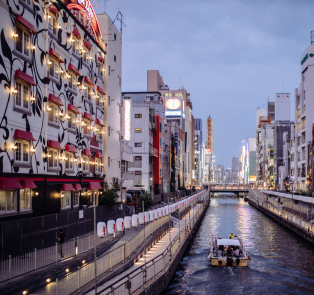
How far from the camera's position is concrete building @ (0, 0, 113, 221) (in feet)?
76.4

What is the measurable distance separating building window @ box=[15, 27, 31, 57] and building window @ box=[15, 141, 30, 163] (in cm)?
587

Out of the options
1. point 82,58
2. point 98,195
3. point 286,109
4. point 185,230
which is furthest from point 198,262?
point 286,109

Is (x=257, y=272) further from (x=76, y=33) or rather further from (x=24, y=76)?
(x=76, y=33)

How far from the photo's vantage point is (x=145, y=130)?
252ft

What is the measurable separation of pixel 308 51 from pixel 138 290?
264 feet

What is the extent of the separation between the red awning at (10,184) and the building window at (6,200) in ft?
2.43

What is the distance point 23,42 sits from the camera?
2466cm

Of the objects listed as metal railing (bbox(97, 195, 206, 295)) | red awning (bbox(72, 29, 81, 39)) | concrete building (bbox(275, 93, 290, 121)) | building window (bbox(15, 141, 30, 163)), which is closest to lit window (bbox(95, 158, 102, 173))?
red awning (bbox(72, 29, 81, 39))

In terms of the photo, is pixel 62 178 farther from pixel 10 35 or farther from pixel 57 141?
pixel 10 35

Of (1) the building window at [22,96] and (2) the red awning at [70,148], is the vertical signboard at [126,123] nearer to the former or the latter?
(2) the red awning at [70,148]

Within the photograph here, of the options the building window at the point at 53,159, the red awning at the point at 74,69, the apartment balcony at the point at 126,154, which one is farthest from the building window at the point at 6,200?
the apartment balcony at the point at 126,154

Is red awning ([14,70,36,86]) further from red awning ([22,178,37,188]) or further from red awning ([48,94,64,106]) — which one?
red awning ([22,178,37,188])

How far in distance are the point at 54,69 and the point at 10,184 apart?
36.9ft

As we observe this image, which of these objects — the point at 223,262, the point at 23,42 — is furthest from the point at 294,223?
the point at 23,42
